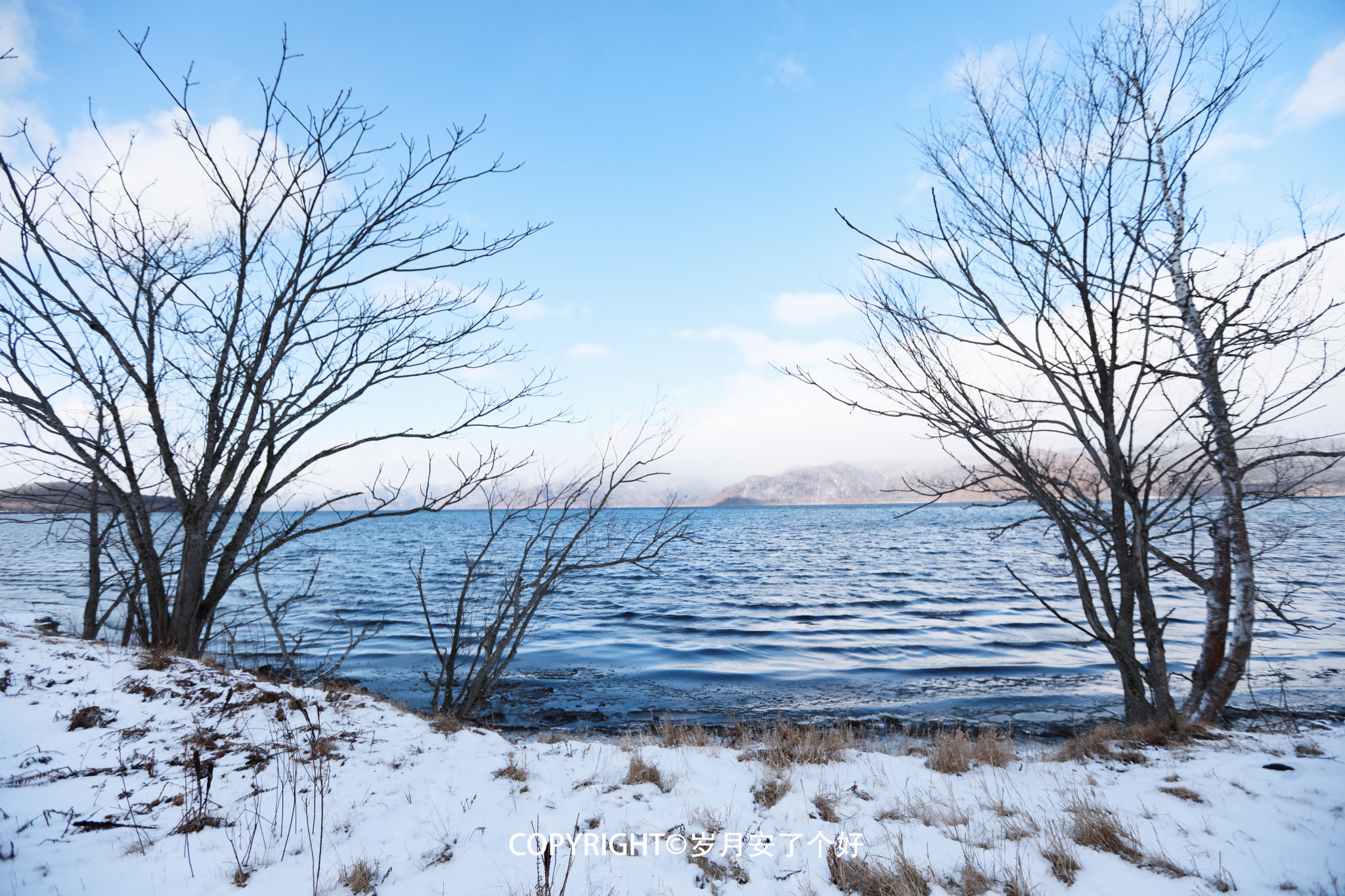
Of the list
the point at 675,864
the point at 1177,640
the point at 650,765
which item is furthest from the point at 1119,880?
the point at 1177,640

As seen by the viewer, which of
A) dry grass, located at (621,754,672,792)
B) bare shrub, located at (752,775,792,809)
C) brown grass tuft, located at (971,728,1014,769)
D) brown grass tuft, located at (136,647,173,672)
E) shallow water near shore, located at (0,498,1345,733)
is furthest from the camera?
shallow water near shore, located at (0,498,1345,733)

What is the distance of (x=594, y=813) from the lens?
3711mm

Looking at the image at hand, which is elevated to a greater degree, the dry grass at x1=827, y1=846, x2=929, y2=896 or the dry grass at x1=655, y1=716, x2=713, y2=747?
the dry grass at x1=827, y1=846, x2=929, y2=896

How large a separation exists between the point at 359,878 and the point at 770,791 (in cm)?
264

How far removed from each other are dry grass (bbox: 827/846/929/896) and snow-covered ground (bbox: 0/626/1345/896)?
0.4 inches

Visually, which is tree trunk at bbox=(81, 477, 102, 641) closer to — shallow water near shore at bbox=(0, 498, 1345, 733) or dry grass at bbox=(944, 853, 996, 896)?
shallow water near shore at bbox=(0, 498, 1345, 733)

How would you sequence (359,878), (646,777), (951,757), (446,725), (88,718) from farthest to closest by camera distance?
(446,725), (951,757), (88,718), (646,777), (359,878)

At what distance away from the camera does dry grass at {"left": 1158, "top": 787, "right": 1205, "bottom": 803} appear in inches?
146

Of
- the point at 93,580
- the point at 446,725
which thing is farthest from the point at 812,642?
the point at 93,580

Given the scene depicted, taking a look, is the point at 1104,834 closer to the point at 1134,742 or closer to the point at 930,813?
the point at 930,813

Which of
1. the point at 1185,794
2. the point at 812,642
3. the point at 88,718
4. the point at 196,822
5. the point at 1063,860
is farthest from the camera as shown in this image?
the point at 812,642

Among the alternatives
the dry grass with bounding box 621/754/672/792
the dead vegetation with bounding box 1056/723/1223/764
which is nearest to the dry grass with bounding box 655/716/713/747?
the dry grass with bounding box 621/754/672/792

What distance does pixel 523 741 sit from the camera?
Result: 5.89 metres

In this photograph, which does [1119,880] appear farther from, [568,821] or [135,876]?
[135,876]
